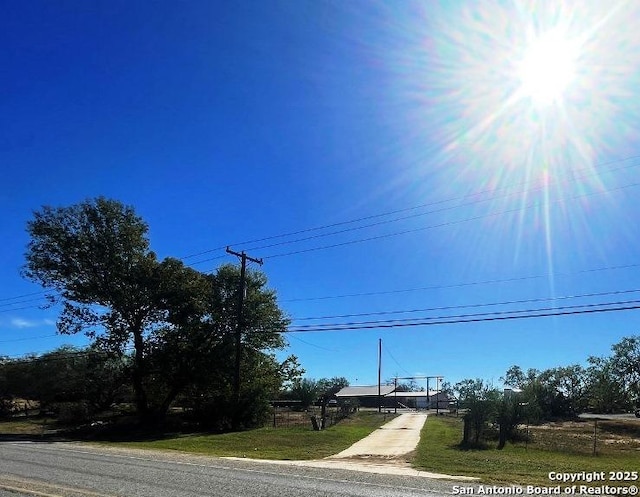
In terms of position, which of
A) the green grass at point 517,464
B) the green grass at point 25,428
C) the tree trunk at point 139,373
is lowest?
the green grass at point 25,428

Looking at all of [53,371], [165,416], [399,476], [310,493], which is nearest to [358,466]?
[399,476]

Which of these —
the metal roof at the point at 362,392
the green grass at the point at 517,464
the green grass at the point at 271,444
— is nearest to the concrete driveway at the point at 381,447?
the green grass at the point at 271,444

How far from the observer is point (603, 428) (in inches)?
1750

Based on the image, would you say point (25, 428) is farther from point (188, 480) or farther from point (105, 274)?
point (188, 480)

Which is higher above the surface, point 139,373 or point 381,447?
point 139,373

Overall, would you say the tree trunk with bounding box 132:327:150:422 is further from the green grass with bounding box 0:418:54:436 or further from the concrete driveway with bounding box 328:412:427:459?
the concrete driveway with bounding box 328:412:427:459

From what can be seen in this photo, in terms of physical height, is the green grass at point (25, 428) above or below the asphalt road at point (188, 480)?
below

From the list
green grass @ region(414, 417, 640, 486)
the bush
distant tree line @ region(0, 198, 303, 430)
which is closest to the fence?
distant tree line @ region(0, 198, 303, 430)

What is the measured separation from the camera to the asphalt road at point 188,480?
1120 centimetres

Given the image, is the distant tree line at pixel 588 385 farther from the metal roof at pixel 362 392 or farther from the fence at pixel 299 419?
the metal roof at pixel 362 392

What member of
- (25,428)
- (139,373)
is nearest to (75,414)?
(25,428)

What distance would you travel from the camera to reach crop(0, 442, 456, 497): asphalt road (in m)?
11.2

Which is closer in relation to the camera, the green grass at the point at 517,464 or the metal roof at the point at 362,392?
the green grass at the point at 517,464

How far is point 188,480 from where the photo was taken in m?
13.0
